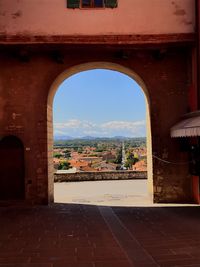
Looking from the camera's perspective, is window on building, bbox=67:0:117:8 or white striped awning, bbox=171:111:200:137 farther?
window on building, bbox=67:0:117:8

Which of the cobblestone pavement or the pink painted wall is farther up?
the pink painted wall

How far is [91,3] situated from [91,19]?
2.05 feet

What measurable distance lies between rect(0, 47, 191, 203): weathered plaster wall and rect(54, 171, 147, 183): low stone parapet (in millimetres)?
6372

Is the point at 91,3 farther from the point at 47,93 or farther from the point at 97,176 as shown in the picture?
the point at 97,176

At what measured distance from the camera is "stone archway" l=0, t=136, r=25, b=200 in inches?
476

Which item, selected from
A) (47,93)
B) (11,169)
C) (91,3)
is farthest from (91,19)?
(11,169)

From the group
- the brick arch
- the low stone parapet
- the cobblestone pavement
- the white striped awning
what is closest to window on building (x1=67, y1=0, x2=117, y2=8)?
the brick arch

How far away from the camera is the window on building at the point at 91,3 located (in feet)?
37.5

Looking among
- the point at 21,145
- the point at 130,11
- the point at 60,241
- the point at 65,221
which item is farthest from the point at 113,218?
the point at 130,11

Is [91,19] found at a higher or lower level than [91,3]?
lower

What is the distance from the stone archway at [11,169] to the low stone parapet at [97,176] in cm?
633

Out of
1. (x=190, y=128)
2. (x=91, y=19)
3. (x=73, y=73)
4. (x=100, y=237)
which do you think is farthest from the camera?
(x=73, y=73)

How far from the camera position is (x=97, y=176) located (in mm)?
18906

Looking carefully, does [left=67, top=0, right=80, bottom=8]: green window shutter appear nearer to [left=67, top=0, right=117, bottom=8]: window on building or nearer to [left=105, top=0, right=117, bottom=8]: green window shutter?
[left=67, top=0, right=117, bottom=8]: window on building
